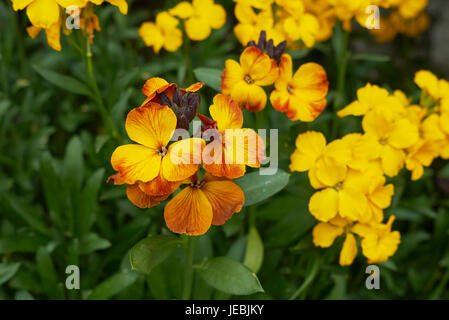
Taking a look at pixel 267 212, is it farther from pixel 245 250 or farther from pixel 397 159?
pixel 397 159

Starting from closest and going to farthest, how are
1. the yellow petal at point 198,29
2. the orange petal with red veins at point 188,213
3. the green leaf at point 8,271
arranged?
the orange petal with red veins at point 188,213 < the green leaf at point 8,271 < the yellow petal at point 198,29

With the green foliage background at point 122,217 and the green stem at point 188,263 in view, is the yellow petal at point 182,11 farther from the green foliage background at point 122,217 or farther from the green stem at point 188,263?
the green stem at point 188,263

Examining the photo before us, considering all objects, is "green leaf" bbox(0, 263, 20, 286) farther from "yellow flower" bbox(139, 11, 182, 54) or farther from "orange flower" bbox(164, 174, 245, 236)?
"yellow flower" bbox(139, 11, 182, 54)

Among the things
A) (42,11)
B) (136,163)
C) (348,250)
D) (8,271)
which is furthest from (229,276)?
(42,11)

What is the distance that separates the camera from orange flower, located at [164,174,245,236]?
3.64ft

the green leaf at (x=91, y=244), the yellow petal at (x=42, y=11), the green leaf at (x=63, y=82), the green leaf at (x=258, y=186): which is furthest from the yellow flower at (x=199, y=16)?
the green leaf at (x=91, y=244)

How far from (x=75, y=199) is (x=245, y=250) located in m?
0.65

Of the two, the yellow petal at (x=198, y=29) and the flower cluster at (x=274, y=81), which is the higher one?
the yellow petal at (x=198, y=29)

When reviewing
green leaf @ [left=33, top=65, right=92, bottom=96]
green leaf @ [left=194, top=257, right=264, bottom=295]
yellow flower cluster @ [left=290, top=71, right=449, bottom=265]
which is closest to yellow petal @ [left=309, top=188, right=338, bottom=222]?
yellow flower cluster @ [left=290, top=71, right=449, bottom=265]

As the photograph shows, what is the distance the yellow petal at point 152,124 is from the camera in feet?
3.53

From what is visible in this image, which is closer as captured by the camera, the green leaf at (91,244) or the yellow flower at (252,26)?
the yellow flower at (252,26)

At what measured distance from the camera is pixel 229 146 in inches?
41.9

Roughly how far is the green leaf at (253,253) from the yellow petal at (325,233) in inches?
8.9

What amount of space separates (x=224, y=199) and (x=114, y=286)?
62cm
